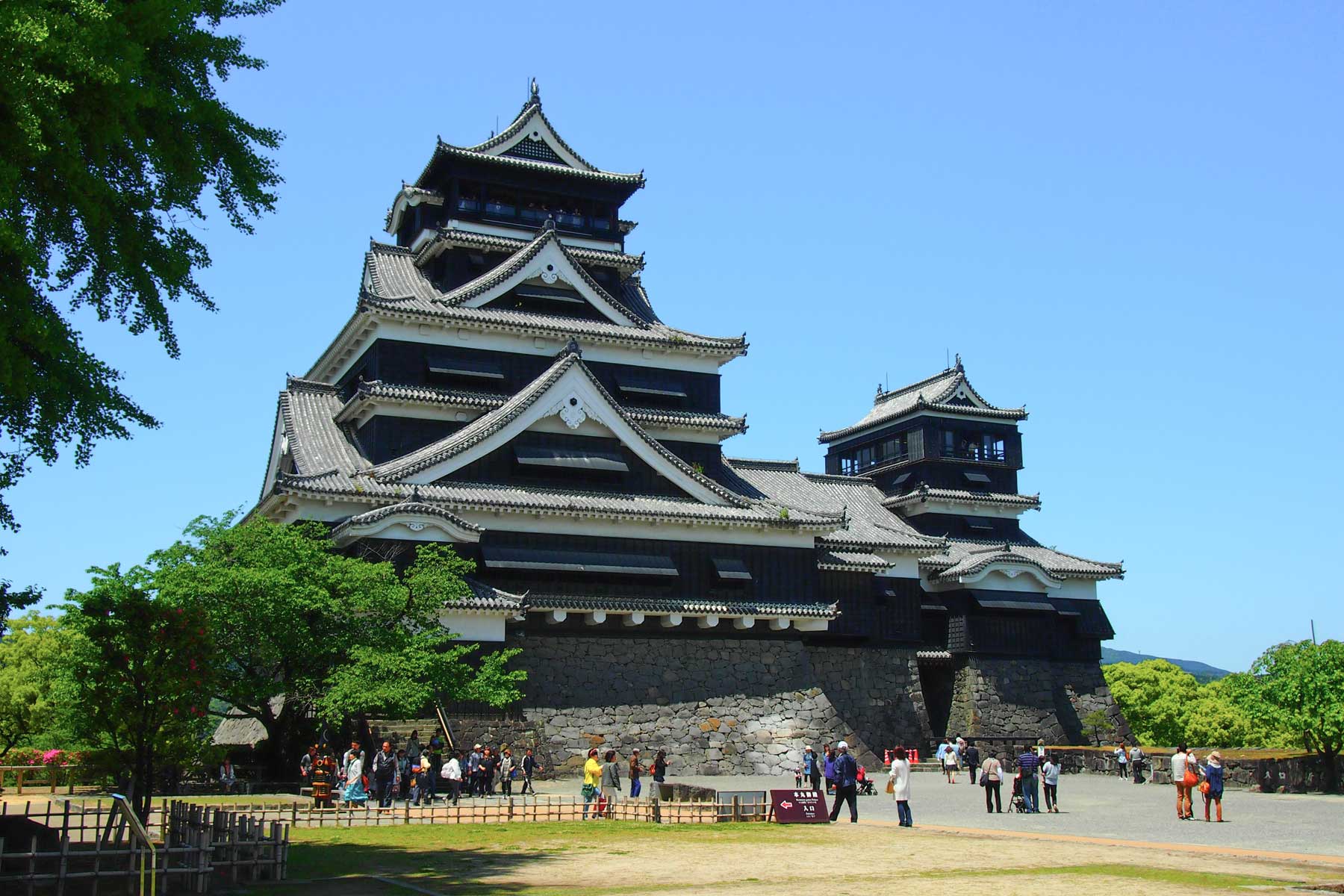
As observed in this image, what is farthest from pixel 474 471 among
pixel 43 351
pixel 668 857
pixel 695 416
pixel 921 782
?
pixel 43 351

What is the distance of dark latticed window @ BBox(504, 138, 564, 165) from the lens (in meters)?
47.0

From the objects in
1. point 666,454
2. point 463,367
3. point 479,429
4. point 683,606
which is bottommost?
point 683,606

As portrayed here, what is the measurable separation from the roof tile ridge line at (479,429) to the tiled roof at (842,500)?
1121cm

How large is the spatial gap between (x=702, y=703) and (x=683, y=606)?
9.68 ft

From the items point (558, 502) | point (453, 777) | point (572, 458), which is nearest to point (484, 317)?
point (572, 458)

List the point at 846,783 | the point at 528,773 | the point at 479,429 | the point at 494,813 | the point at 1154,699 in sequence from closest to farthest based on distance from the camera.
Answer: the point at 846,783
the point at 494,813
the point at 528,773
the point at 479,429
the point at 1154,699

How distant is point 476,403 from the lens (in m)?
39.4

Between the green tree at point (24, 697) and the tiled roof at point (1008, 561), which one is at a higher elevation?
the tiled roof at point (1008, 561)

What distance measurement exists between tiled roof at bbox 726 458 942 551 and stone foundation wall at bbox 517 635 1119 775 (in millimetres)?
4374

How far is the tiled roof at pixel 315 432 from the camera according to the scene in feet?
122

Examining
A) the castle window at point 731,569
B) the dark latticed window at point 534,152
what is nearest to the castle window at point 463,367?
the castle window at point 731,569

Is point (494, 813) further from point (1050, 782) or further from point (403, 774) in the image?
point (1050, 782)

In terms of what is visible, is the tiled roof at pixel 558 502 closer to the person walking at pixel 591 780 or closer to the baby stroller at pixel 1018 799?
the person walking at pixel 591 780

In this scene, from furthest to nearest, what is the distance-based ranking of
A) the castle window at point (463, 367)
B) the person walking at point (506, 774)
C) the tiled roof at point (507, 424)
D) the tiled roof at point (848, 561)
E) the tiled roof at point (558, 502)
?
the tiled roof at point (848, 561) → the castle window at point (463, 367) → the tiled roof at point (507, 424) → the tiled roof at point (558, 502) → the person walking at point (506, 774)
